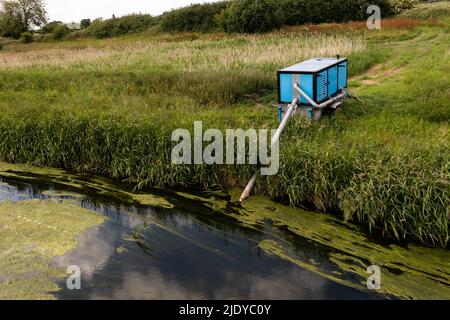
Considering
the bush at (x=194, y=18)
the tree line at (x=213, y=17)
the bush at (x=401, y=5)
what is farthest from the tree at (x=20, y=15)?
the bush at (x=401, y=5)

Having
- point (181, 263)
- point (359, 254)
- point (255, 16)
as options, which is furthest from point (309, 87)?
point (255, 16)

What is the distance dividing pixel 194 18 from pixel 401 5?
14.2 meters

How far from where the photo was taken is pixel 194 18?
33375mm

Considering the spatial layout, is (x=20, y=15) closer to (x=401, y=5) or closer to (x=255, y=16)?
(x=255, y=16)

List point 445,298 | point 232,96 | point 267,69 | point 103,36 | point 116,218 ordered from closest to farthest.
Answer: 1. point 445,298
2. point 116,218
3. point 232,96
4. point 267,69
5. point 103,36

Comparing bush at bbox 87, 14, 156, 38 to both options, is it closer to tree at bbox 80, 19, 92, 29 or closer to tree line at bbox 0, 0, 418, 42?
tree line at bbox 0, 0, 418, 42

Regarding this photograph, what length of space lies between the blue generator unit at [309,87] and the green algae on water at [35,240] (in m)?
4.02

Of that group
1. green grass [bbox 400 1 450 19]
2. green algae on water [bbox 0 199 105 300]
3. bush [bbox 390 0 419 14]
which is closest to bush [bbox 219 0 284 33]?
bush [bbox 390 0 419 14]

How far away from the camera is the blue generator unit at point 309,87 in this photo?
812cm

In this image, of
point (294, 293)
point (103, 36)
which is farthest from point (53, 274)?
point (103, 36)

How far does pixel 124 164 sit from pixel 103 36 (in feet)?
107

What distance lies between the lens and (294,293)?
4777 mm

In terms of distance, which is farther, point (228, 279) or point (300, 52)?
point (300, 52)

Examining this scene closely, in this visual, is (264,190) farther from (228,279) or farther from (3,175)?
(3,175)
